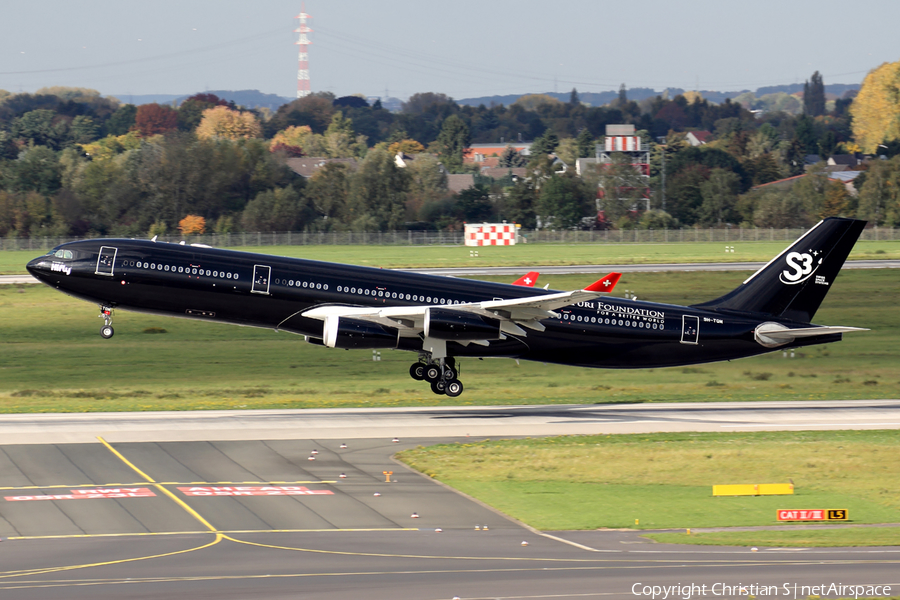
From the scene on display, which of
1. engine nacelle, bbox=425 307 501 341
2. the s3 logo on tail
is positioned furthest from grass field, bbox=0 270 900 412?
the s3 logo on tail

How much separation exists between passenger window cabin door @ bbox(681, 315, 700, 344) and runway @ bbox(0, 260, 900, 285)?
5120cm

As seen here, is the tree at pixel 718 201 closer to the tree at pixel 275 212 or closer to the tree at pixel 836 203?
the tree at pixel 836 203

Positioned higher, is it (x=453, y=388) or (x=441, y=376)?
(x=441, y=376)

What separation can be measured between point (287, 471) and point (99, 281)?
15482 mm

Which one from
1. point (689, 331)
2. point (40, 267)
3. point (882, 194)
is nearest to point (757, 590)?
point (689, 331)

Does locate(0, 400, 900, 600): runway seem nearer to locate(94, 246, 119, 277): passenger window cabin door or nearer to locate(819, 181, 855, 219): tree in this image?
locate(94, 246, 119, 277): passenger window cabin door

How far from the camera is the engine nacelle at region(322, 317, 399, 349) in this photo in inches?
1850

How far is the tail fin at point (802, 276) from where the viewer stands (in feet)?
171

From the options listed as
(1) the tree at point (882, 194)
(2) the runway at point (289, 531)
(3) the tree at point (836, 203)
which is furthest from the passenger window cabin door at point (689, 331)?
(3) the tree at point (836, 203)

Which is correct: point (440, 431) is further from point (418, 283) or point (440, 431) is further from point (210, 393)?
point (210, 393)

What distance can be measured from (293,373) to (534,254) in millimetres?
71674

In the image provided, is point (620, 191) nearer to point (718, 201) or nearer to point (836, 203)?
point (718, 201)

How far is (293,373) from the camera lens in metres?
65.6

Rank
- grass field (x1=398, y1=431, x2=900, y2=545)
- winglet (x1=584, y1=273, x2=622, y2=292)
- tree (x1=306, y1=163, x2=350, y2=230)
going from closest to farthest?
1. grass field (x1=398, y1=431, x2=900, y2=545)
2. winglet (x1=584, y1=273, x2=622, y2=292)
3. tree (x1=306, y1=163, x2=350, y2=230)
